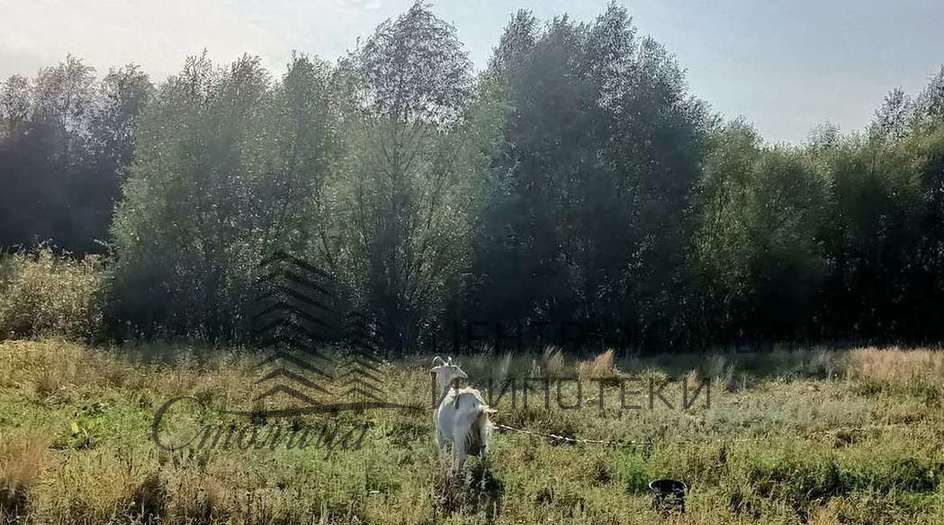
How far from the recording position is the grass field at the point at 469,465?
16.8 feet

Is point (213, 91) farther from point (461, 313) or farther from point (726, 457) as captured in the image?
point (726, 457)

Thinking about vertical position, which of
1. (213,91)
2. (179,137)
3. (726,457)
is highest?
(213,91)

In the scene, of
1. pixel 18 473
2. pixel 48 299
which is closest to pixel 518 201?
pixel 48 299

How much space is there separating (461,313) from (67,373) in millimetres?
11511

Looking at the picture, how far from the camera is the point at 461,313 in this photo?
19.7m

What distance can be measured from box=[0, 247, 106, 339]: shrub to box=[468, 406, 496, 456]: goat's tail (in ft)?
42.9

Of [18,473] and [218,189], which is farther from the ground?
[218,189]

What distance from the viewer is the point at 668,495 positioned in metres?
5.83

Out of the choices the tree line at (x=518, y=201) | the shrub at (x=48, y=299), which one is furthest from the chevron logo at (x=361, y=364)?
the shrub at (x=48, y=299)

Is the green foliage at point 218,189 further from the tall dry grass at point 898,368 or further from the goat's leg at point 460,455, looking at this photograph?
the tall dry grass at point 898,368

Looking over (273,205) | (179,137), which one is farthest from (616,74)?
(179,137)

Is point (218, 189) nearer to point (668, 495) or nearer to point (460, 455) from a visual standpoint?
point (460, 455)

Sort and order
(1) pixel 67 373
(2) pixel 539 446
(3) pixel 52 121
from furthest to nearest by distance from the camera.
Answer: (3) pixel 52 121, (1) pixel 67 373, (2) pixel 539 446

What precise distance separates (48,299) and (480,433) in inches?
578
